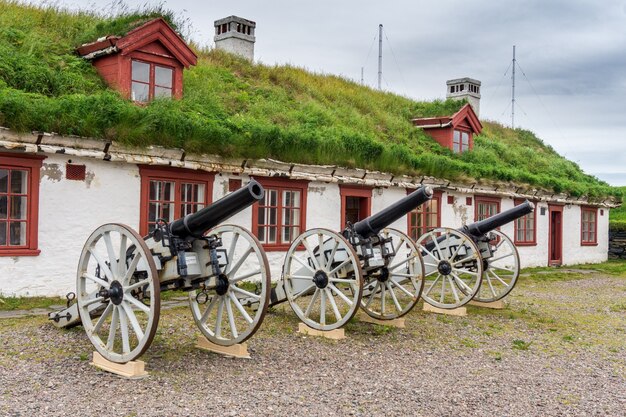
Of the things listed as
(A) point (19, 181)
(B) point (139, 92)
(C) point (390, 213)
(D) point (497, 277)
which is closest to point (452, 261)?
(D) point (497, 277)

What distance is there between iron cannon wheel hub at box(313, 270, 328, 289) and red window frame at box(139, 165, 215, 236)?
140 inches

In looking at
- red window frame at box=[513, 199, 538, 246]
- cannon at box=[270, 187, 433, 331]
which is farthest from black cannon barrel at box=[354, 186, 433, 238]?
red window frame at box=[513, 199, 538, 246]

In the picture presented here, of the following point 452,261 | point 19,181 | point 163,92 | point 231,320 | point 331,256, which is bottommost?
point 231,320

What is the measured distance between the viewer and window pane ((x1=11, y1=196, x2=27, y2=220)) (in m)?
8.70

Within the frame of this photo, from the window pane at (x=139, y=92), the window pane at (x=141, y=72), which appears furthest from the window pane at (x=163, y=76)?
the window pane at (x=139, y=92)

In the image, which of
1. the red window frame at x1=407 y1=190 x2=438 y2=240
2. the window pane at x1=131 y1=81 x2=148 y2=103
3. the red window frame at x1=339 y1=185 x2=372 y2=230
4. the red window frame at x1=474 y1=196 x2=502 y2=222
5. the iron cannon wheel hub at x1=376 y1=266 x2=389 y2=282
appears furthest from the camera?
the red window frame at x1=474 y1=196 x2=502 y2=222

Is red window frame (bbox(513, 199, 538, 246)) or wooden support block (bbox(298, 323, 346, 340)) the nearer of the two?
wooden support block (bbox(298, 323, 346, 340))

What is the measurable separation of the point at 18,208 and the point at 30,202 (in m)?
0.20

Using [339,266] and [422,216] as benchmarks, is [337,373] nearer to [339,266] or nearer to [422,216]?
[339,266]

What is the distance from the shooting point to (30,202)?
28.6 ft

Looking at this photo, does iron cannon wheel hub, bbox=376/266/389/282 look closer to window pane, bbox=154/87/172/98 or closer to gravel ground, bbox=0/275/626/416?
gravel ground, bbox=0/275/626/416

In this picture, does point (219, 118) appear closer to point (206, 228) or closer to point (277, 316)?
point (277, 316)

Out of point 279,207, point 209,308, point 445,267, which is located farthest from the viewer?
point 279,207

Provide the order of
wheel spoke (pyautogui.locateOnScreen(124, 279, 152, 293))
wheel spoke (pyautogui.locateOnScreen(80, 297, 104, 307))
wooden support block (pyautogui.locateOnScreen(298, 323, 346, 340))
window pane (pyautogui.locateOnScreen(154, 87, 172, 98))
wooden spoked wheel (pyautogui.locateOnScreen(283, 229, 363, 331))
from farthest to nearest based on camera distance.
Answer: window pane (pyautogui.locateOnScreen(154, 87, 172, 98))
wooden support block (pyautogui.locateOnScreen(298, 323, 346, 340))
wooden spoked wheel (pyautogui.locateOnScreen(283, 229, 363, 331))
wheel spoke (pyautogui.locateOnScreen(80, 297, 104, 307))
wheel spoke (pyautogui.locateOnScreen(124, 279, 152, 293))
